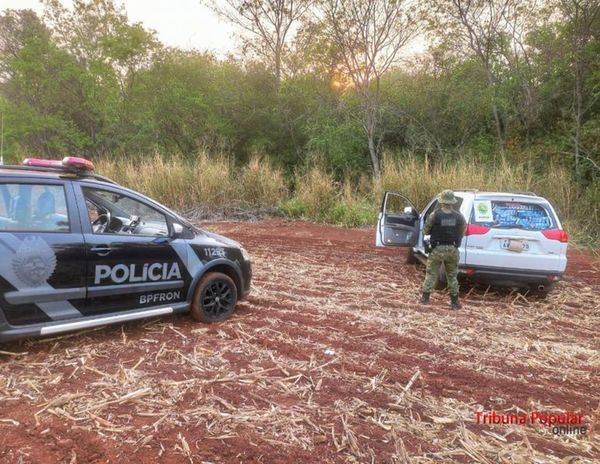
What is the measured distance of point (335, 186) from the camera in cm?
1515

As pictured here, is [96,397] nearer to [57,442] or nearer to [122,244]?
[57,442]

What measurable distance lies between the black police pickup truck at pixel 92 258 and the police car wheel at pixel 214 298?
12 mm

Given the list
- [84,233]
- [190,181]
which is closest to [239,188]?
[190,181]

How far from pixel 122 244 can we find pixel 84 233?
37 cm

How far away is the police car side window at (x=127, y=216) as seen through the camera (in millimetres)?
4656

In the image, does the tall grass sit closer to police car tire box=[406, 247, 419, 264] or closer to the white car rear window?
police car tire box=[406, 247, 419, 264]

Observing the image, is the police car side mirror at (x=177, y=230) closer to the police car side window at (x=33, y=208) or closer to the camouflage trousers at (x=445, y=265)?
the police car side window at (x=33, y=208)

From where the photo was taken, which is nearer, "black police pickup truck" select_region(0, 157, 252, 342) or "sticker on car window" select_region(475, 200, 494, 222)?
"black police pickup truck" select_region(0, 157, 252, 342)

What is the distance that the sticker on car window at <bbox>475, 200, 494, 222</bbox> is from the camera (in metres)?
6.34

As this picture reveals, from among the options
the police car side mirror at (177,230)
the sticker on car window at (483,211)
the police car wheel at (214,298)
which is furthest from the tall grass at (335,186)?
the police car side mirror at (177,230)

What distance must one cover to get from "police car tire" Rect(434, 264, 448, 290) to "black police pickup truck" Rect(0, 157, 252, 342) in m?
3.07

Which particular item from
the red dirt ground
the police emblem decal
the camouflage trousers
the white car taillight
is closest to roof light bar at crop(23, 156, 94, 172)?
the police emblem decal

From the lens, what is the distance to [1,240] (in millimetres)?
3613

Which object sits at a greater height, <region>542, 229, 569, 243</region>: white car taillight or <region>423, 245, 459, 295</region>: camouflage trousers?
<region>542, 229, 569, 243</region>: white car taillight
